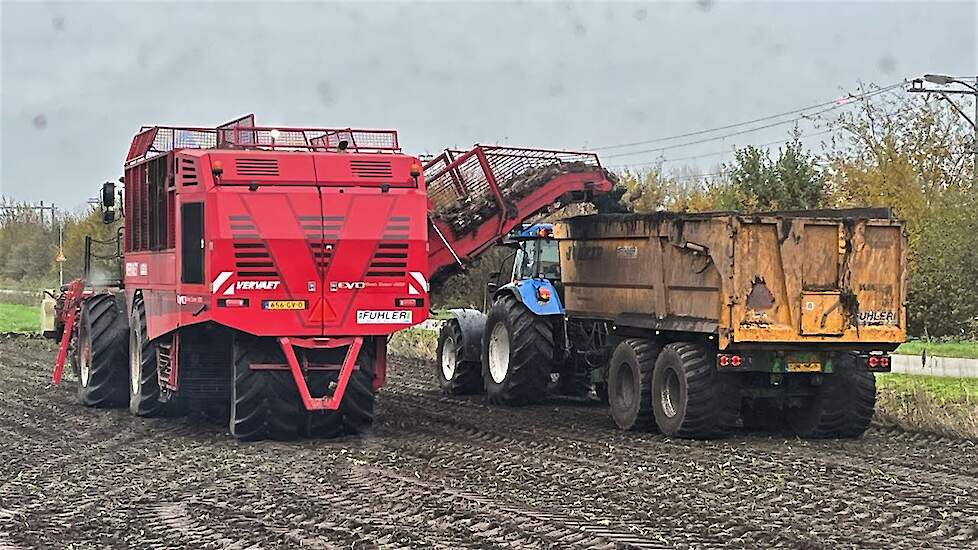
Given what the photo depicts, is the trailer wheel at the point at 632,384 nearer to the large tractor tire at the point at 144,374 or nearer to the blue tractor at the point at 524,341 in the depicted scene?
the blue tractor at the point at 524,341

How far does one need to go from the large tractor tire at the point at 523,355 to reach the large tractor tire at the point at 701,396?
143 inches

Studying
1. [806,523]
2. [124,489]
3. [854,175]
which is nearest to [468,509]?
[806,523]

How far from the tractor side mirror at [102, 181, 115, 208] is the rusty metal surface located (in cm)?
716

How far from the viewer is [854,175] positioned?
38.4 meters

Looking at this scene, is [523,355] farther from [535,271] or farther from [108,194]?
[108,194]

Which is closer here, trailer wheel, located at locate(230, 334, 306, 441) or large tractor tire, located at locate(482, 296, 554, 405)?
trailer wheel, located at locate(230, 334, 306, 441)

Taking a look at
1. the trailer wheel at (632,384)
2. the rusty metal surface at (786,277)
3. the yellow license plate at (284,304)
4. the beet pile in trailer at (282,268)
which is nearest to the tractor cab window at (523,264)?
the trailer wheel at (632,384)

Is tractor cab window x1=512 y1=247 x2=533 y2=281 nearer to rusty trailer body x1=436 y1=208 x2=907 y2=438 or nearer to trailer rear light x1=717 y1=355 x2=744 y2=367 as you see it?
rusty trailer body x1=436 y1=208 x2=907 y2=438

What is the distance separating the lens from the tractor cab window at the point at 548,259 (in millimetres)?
19281

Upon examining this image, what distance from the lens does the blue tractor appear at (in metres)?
18.4

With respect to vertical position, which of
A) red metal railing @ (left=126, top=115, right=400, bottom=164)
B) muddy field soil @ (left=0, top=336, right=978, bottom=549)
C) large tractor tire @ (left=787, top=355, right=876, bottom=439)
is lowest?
muddy field soil @ (left=0, top=336, right=978, bottom=549)

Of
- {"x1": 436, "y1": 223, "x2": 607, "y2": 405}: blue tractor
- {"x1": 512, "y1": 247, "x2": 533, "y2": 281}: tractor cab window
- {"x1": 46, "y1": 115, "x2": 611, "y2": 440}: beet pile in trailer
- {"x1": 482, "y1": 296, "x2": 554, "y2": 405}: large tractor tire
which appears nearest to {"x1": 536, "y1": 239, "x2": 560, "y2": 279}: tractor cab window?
{"x1": 436, "y1": 223, "x2": 607, "y2": 405}: blue tractor

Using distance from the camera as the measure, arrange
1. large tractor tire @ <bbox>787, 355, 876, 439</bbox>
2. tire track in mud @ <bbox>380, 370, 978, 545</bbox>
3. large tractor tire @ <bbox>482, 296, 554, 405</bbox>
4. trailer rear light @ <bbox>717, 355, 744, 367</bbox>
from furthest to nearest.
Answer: large tractor tire @ <bbox>482, 296, 554, 405</bbox> < large tractor tire @ <bbox>787, 355, 876, 439</bbox> < trailer rear light @ <bbox>717, 355, 744, 367</bbox> < tire track in mud @ <bbox>380, 370, 978, 545</bbox>

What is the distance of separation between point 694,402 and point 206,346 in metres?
5.07
